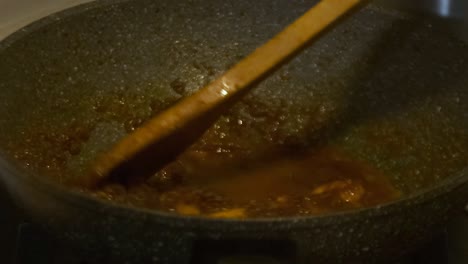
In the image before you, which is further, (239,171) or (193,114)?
(239,171)

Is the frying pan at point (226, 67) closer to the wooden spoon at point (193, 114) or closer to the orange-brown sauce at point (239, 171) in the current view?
the orange-brown sauce at point (239, 171)

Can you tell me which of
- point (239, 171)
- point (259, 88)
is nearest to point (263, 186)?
point (239, 171)

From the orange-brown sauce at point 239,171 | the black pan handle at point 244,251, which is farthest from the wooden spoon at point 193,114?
the black pan handle at point 244,251

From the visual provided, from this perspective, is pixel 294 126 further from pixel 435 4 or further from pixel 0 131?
pixel 0 131

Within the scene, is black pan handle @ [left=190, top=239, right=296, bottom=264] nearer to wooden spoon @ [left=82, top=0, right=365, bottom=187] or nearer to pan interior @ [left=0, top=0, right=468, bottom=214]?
wooden spoon @ [left=82, top=0, right=365, bottom=187]

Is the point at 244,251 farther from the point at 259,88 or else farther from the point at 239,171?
the point at 259,88

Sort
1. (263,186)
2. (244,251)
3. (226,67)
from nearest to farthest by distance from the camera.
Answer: (244,251) → (263,186) → (226,67)

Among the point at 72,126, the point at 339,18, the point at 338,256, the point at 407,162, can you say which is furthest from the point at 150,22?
the point at 338,256

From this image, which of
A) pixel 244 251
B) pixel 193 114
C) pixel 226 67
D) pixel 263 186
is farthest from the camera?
pixel 226 67
